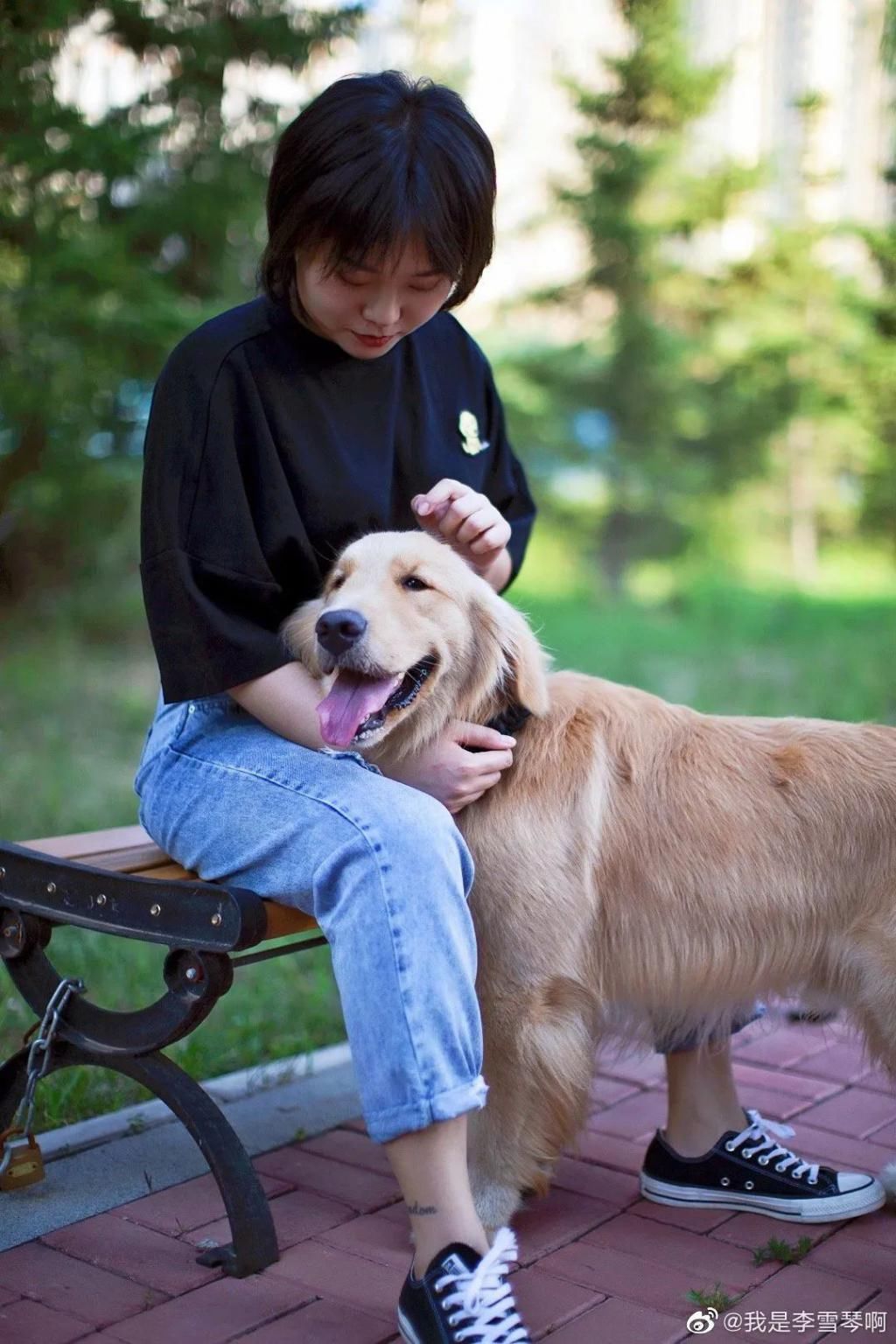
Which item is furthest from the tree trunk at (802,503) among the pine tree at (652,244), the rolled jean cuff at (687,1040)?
the rolled jean cuff at (687,1040)

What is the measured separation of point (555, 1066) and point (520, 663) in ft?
2.38

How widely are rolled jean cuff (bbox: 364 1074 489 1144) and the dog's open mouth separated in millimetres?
578

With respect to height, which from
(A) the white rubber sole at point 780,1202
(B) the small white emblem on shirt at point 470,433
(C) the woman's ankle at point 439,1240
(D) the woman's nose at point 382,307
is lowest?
(A) the white rubber sole at point 780,1202

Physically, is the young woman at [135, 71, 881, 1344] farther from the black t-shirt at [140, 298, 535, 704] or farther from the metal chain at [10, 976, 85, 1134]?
the metal chain at [10, 976, 85, 1134]

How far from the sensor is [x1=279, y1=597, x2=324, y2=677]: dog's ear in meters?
2.33

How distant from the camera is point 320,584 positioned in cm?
247

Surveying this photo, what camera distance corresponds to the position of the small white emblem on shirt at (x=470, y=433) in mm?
2742

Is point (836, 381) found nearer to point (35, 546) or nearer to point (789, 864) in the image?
point (35, 546)

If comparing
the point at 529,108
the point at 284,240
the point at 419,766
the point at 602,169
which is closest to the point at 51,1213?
the point at 419,766

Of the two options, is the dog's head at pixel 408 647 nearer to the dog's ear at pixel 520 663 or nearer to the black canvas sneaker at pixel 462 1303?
the dog's ear at pixel 520 663

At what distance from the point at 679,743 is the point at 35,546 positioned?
5776 mm

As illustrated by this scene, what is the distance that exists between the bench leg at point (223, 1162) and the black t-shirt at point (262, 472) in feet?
2.24

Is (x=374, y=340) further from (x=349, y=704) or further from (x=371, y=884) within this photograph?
(x=371, y=884)

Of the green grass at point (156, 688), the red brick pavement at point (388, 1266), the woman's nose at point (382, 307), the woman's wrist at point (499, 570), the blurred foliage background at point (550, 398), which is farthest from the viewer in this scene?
the blurred foliage background at point (550, 398)
